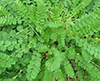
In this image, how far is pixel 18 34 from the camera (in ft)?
6.81

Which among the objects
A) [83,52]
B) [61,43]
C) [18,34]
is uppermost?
[18,34]

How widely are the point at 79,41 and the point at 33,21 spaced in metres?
0.63

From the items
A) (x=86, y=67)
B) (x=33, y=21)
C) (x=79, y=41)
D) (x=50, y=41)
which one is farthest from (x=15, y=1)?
(x=86, y=67)

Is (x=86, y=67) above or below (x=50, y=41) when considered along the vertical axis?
below

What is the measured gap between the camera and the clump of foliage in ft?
6.33

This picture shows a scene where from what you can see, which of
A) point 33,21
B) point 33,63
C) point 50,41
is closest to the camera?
point 33,63

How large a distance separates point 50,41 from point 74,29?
0.36 meters

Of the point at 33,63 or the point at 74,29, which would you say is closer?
the point at 33,63

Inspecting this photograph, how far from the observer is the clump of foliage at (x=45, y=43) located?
1.93 m

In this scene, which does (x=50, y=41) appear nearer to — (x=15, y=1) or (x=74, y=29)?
(x=74, y=29)

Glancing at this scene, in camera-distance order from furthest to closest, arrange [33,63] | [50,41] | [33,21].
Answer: [50,41] < [33,21] < [33,63]

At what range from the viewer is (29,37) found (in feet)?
6.89

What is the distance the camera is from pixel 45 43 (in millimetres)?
2205

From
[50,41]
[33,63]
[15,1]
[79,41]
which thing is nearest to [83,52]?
[79,41]
